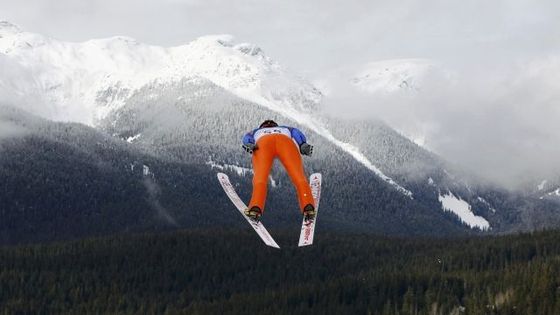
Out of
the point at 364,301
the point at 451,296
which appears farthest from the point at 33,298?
the point at 451,296

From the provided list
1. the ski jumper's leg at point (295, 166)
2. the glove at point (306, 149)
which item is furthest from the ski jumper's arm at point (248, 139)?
the glove at point (306, 149)

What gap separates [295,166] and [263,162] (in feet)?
5.53

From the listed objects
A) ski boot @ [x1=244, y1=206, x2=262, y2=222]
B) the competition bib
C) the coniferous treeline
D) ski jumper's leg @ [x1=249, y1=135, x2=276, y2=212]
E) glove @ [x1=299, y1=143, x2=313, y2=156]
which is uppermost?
the coniferous treeline

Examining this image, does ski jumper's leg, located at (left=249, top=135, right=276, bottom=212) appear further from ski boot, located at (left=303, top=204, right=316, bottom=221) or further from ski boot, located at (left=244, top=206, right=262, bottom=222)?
ski boot, located at (left=303, top=204, right=316, bottom=221)

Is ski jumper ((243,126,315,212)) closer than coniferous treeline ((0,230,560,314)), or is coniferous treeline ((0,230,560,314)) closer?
ski jumper ((243,126,315,212))

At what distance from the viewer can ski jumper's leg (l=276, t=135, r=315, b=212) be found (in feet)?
145

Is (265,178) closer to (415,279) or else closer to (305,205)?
(305,205)

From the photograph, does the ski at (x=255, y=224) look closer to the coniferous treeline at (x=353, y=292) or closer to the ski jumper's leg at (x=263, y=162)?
the ski jumper's leg at (x=263, y=162)

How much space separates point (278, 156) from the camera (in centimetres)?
4497

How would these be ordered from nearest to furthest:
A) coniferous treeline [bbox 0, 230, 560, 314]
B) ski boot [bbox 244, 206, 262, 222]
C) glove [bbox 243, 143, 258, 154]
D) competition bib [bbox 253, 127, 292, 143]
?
ski boot [bbox 244, 206, 262, 222]
glove [bbox 243, 143, 258, 154]
competition bib [bbox 253, 127, 292, 143]
coniferous treeline [bbox 0, 230, 560, 314]

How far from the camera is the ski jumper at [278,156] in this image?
4416 centimetres

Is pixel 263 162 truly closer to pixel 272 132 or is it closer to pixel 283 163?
pixel 283 163

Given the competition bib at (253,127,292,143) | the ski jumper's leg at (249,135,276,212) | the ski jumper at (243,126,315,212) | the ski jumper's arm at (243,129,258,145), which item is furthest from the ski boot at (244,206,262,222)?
the competition bib at (253,127,292,143)

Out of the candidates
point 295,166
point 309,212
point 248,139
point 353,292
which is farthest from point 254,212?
point 353,292
